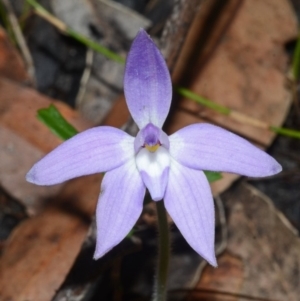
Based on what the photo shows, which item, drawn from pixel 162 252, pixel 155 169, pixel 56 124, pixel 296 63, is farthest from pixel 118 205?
pixel 296 63

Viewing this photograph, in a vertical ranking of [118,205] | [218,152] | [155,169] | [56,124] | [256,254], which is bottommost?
[256,254]

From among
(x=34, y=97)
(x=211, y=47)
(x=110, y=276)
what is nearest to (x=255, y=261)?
(x=110, y=276)

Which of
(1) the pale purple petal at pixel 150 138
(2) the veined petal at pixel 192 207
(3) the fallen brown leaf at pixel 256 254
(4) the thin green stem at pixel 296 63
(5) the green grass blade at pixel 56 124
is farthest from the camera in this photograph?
(4) the thin green stem at pixel 296 63

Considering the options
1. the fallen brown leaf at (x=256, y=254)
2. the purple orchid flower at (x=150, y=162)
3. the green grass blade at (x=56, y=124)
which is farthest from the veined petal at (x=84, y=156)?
the fallen brown leaf at (x=256, y=254)

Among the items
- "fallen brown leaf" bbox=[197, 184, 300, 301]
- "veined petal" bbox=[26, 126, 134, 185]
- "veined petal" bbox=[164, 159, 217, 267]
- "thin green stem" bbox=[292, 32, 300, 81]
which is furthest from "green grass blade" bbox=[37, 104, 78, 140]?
"thin green stem" bbox=[292, 32, 300, 81]

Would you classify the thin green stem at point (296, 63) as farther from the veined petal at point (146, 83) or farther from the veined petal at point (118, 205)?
the veined petal at point (118, 205)

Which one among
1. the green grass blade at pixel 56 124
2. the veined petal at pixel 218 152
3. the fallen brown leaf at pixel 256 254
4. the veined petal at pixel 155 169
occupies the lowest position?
the fallen brown leaf at pixel 256 254

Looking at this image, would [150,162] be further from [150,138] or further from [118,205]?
[118,205]

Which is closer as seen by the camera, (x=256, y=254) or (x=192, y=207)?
(x=192, y=207)
